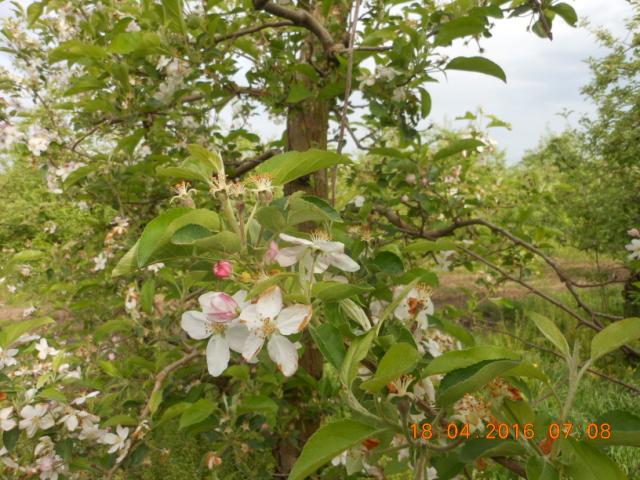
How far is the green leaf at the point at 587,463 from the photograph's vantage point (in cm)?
58

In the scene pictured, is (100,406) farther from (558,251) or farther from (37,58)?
(558,251)

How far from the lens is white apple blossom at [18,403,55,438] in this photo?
1143mm

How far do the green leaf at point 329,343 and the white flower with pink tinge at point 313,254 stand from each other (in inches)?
3.4

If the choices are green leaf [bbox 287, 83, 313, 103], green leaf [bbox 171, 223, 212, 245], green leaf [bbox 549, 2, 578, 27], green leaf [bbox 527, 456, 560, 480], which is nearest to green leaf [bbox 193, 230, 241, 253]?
green leaf [bbox 171, 223, 212, 245]

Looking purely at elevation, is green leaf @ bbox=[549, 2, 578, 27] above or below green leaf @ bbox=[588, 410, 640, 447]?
above

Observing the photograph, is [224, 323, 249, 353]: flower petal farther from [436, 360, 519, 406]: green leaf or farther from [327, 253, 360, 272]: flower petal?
[436, 360, 519, 406]: green leaf

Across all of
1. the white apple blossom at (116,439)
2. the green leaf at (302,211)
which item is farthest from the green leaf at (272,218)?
the white apple blossom at (116,439)

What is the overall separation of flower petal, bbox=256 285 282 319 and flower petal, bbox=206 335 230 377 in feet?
0.50

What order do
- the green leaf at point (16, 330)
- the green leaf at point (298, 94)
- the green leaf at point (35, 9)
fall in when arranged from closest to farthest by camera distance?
the green leaf at point (16, 330) < the green leaf at point (298, 94) < the green leaf at point (35, 9)

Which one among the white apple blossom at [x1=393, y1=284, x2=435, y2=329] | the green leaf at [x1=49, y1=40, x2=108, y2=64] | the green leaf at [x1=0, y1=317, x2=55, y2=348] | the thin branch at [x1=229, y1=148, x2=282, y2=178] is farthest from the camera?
the thin branch at [x1=229, y1=148, x2=282, y2=178]

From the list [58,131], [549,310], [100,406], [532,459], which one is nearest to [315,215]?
[532,459]

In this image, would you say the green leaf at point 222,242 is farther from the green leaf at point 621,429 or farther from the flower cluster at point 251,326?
the green leaf at point 621,429

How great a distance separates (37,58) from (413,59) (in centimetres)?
179
